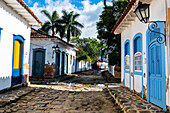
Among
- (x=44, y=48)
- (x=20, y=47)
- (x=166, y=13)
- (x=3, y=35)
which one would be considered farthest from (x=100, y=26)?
(x=166, y=13)

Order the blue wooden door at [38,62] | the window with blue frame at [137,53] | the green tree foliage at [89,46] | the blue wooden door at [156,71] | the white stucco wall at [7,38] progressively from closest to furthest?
the blue wooden door at [156,71] < the white stucco wall at [7,38] < the window with blue frame at [137,53] < the blue wooden door at [38,62] < the green tree foliage at [89,46]

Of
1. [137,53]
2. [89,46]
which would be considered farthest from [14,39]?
[89,46]

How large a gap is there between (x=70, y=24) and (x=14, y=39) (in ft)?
65.7

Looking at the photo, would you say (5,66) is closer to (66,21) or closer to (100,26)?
(100,26)

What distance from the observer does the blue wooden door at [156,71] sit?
3.97 metres

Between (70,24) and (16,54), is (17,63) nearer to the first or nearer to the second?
(16,54)

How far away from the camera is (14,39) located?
7.09m

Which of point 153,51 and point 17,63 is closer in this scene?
point 153,51

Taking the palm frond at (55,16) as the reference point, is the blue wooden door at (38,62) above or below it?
below

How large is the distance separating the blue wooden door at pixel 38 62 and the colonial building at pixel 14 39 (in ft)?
15.8

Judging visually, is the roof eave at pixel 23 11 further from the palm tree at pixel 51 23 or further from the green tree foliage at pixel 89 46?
the green tree foliage at pixel 89 46

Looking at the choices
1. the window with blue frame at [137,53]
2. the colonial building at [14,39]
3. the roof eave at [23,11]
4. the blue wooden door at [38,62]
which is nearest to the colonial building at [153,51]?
the window with blue frame at [137,53]

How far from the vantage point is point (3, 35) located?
615 centimetres

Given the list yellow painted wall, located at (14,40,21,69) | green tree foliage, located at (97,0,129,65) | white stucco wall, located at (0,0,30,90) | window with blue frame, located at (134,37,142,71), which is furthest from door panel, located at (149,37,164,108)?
green tree foliage, located at (97,0,129,65)
